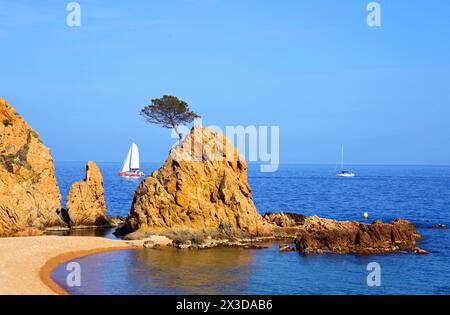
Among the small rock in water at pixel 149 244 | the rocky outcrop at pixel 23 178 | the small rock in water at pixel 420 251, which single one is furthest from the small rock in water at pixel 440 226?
the rocky outcrop at pixel 23 178

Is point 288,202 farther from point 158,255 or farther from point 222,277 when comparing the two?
point 222,277

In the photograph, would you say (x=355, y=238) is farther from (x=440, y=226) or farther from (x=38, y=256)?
(x=38, y=256)

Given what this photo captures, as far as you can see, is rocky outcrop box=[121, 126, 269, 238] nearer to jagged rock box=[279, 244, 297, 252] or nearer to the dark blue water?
the dark blue water

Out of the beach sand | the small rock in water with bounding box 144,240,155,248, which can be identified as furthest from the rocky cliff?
the beach sand

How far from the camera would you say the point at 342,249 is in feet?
195

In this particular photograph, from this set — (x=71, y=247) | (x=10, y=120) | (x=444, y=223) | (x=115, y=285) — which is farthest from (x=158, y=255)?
(x=444, y=223)

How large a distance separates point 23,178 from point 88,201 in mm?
9589

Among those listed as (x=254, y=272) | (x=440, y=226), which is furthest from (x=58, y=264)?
(x=440, y=226)

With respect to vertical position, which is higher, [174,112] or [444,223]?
[174,112]

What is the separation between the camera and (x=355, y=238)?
61.2 m

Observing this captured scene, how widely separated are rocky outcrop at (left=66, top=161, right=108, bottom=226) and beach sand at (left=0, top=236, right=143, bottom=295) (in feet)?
44.9

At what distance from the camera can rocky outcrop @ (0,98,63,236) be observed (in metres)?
65.6

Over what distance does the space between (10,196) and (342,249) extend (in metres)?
37.6

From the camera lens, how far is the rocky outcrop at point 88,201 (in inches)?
2928
